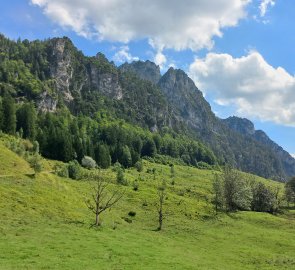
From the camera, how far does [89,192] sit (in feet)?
316

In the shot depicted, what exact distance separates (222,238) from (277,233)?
1856cm

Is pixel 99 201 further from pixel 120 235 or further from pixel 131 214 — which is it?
pixel 120 235

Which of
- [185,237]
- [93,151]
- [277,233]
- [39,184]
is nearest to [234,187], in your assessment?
[277,233]

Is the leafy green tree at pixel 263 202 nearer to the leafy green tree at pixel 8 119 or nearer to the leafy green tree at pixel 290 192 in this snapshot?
the leafy green tree at pixel 290 192

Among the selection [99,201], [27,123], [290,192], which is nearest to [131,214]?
[99,201]

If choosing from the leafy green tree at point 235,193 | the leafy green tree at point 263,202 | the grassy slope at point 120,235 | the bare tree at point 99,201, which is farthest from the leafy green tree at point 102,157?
the grassy slope at point 120,235

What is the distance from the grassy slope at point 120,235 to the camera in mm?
42438

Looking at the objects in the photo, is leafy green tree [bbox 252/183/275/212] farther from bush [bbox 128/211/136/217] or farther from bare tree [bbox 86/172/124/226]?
bush [bbox 128/211/136/217]

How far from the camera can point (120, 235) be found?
195 feet

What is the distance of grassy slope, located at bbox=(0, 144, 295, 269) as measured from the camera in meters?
42.4

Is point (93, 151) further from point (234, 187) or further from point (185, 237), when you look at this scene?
point (185, 237)

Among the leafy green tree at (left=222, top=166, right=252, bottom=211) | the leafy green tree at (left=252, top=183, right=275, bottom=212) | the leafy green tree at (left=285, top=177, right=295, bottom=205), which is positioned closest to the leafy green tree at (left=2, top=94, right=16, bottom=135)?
the leafy green tree at (left=222, top=166, right=252, bottom=211)

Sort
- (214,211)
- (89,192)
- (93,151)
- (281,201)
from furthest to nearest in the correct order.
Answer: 1. (93,151)
2. (281,201)
3. (214,211)
4. (89,192)

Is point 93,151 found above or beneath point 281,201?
above
